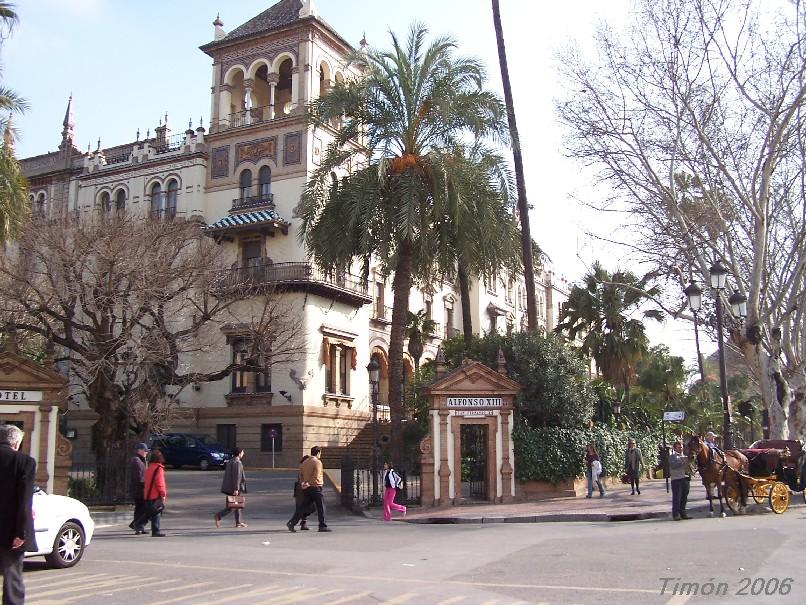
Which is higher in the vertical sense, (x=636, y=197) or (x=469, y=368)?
(x=636, y=197)

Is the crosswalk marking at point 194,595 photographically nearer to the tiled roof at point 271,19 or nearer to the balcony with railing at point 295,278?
the balcony with railing at point 295,278

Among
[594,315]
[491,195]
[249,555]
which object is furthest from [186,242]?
[594,315]

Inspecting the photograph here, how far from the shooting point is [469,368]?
20453mm

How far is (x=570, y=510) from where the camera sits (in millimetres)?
18609

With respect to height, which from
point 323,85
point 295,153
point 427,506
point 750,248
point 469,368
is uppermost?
point 323,85

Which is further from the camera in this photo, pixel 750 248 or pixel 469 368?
pixel 750 248

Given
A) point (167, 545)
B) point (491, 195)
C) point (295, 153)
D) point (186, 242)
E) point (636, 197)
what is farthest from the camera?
point (295, 153)

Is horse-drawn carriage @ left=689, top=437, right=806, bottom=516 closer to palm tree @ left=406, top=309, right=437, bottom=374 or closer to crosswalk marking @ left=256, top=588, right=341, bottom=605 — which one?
crosswalk marking @ left=256, top=588, right=341, bottom=605

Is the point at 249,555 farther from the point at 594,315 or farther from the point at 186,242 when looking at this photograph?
the point at 594,315

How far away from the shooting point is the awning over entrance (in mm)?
38000

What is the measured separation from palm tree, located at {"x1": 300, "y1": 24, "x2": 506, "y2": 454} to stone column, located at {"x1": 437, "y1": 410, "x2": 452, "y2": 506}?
1.63m

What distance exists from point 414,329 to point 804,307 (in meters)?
21.0

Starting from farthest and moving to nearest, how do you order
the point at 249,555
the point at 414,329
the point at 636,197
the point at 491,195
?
the point at 414,329
the point at 636,197
the point at 491,195
the point at 249,555

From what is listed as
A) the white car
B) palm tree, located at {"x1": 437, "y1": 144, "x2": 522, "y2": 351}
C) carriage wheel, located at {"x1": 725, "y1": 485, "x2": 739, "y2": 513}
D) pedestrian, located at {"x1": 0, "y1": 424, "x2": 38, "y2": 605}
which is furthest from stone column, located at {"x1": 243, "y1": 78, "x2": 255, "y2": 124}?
pedestrian, located at {"x1": 0, "y1": 424, "x2": 38, "y2": 605}
